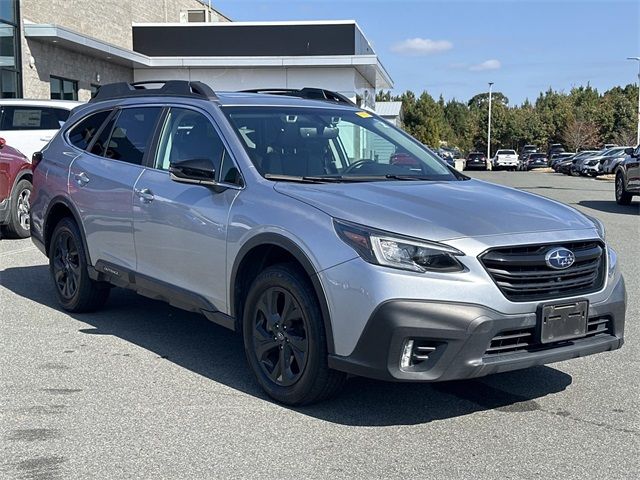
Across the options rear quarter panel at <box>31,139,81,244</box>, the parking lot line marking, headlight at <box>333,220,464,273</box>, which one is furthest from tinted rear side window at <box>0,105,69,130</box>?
headlight at <box>333,220,464,273</box>

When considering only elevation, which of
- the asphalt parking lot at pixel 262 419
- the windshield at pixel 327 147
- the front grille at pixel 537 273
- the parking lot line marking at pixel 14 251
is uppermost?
the windshield at pixel 327 147

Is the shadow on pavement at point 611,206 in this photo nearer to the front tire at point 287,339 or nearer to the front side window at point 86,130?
the front side window at point 86,130

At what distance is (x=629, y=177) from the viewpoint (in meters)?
17.9

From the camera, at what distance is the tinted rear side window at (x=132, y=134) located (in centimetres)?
586

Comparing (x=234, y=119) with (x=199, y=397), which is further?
(x=234, y=119)

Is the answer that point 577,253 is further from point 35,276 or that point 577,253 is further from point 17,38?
point 17,38

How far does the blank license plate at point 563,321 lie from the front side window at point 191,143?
2060 mm

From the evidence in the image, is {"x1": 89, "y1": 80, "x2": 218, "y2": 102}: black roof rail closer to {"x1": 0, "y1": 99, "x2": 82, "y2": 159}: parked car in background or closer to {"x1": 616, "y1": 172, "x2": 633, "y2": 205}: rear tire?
{"x1": 0, "y1": 99, "x2": 82, "y2": 159}: parked car in background

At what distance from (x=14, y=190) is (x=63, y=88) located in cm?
1337

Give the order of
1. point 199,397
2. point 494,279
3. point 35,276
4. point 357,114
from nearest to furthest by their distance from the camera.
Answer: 1. point 494,279
2. point 199,397
3. point 357,114
4. point 35,276

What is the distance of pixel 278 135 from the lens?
17.1 feet

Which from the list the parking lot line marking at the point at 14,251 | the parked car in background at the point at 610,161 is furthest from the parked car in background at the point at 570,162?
the parking lot line marking at the point at 14,251

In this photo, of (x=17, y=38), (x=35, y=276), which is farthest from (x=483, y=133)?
(x=35, y=276)

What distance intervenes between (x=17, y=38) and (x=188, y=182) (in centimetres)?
1753
